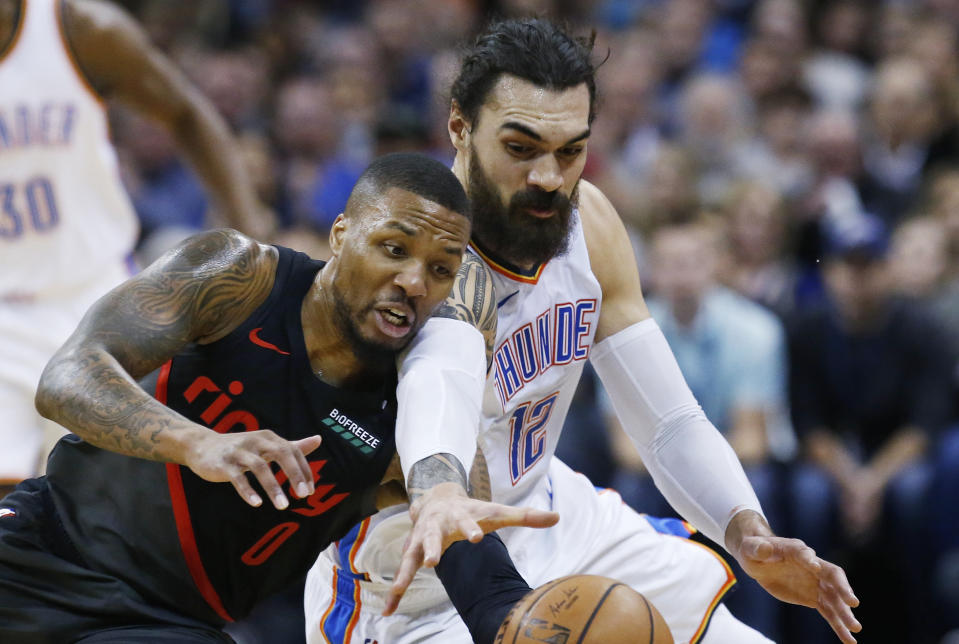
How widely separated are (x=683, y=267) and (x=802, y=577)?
131 inches

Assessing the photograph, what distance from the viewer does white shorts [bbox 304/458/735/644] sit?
402 cm

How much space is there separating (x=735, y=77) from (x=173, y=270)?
7523 mm

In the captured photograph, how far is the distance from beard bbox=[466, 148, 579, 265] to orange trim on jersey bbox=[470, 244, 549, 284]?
3 centimetres

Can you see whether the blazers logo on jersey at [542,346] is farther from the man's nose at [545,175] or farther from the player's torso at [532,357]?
the man's nose at [545,175]

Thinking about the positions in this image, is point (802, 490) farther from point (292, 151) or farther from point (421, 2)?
point (421, 2)

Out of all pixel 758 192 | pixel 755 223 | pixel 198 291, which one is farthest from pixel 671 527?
pixel 758 192

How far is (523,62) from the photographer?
3795 mm

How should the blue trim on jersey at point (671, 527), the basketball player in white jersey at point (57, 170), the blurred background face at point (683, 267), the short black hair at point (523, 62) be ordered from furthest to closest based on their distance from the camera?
the blurred background face at point (683, 267) < the basketball player in white jersey at point (57, 170) < the blue trim on jersey at point (671, 527) < the short black hair at point (523, 62)

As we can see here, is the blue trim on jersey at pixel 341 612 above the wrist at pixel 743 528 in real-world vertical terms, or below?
below

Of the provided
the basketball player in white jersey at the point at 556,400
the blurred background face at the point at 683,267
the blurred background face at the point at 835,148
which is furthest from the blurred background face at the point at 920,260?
the basketball player in white jersey at the point at 556,400

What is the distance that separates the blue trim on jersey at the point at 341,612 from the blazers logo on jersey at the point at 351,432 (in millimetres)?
789

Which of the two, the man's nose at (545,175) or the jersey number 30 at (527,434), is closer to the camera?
the man's nose at (545,175)

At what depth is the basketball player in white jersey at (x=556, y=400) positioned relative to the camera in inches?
146

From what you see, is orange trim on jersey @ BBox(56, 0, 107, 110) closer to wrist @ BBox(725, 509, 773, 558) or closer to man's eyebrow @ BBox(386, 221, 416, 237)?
man's eyebrow @ BBox(386, 221, 416, 237)
